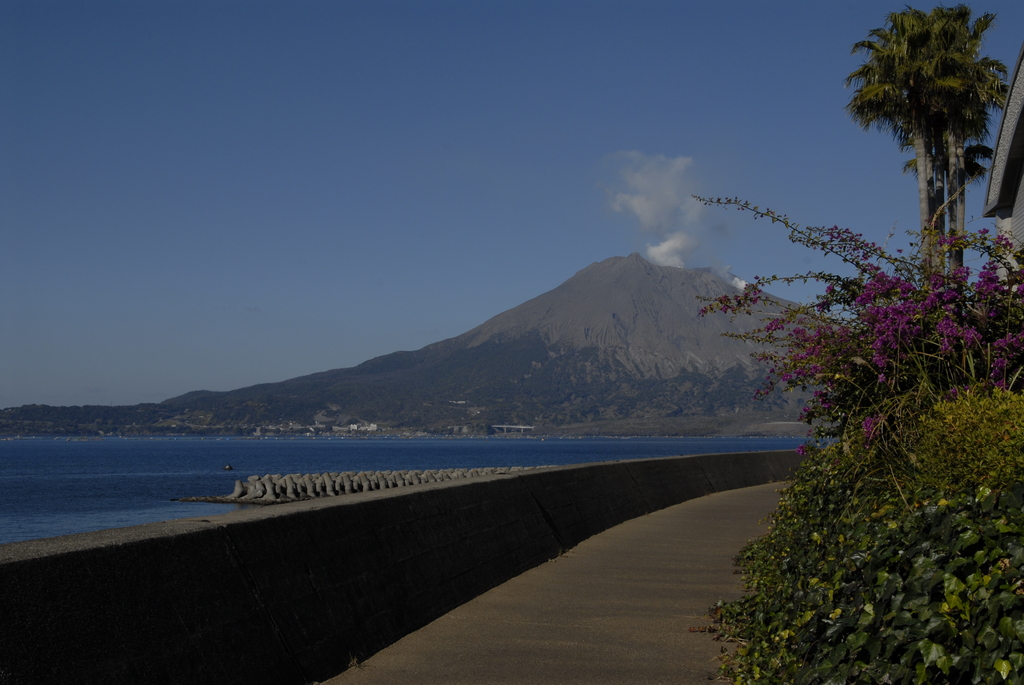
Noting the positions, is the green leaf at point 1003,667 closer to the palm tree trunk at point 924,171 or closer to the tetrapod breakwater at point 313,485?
the palm tree trunk at point 924,171

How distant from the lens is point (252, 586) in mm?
5113

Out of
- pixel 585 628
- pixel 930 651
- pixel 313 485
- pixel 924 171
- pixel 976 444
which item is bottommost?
pixel 313 485

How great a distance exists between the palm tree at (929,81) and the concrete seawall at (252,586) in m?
20.5

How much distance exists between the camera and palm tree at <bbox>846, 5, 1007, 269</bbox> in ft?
82.5

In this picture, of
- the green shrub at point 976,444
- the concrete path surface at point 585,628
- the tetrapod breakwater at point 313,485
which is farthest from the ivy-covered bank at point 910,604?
the tetrapod breakwater at point 313,485

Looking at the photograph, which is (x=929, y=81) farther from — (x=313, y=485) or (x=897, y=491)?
(x=313, y=485)

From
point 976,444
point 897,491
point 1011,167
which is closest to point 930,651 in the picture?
point 976,444

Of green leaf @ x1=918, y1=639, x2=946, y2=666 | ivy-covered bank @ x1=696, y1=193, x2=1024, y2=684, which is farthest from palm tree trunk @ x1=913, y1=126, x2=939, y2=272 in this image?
green leaf @ x1=918, y1=639, x2=946, y2=666

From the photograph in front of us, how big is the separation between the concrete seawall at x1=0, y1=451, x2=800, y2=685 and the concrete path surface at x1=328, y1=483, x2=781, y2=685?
23cm

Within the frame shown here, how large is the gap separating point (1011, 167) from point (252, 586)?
15609 millimetres

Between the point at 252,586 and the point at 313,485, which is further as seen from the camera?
the point at 313,485

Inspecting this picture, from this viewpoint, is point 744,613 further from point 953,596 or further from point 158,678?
point 158,678

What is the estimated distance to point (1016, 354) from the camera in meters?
7.72

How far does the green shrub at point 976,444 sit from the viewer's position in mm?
5348
